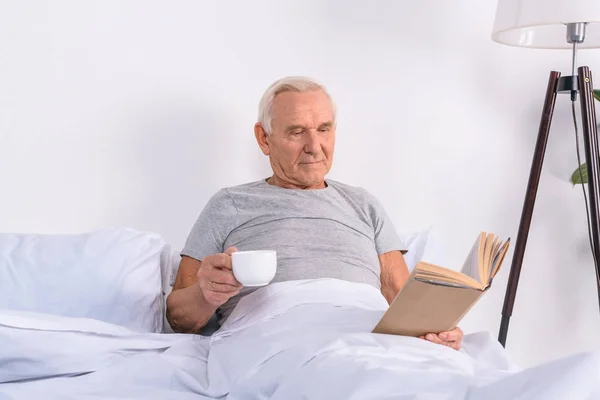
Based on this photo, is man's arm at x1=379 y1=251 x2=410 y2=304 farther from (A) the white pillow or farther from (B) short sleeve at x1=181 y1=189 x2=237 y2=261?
(A) the white pillow

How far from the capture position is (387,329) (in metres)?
1.61

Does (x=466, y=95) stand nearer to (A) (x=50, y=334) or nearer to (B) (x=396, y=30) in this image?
(B) (x=396, y=30)

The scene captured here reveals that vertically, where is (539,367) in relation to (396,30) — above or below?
below

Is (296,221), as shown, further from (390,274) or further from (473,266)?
(473,266)

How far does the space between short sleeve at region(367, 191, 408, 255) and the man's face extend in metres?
0.18

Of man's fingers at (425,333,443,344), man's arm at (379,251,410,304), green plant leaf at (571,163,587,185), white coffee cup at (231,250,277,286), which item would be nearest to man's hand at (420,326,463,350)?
man's fingers at (425,333,443,344)

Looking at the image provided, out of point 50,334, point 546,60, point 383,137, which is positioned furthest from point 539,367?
point 546,60

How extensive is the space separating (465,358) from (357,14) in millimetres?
1476

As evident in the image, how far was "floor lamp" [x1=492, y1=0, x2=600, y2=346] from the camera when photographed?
2.27 metres

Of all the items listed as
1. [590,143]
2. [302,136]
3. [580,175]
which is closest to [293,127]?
[302,136]

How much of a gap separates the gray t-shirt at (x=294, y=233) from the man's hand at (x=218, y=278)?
11.4 inches

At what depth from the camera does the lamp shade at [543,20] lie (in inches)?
88.4

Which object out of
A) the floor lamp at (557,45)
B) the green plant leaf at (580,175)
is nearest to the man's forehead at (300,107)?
the floor lamp at (557,45)

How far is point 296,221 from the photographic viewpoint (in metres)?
2.11
